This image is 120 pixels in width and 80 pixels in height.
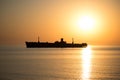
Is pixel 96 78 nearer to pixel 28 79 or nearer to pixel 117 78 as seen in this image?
pixel 117 78

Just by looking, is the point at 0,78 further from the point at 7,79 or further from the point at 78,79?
the point at 78,79

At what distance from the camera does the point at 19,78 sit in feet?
142

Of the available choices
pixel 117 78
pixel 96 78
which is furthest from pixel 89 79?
pixel 117 78

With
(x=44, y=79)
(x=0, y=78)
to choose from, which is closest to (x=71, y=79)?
(x=44, y=79)

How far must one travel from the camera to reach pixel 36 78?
4369cm

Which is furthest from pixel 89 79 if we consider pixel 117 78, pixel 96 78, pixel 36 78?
pixel 36 78

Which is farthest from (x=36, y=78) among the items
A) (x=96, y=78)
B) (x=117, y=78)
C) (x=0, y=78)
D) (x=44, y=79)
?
(x=117, y=78)

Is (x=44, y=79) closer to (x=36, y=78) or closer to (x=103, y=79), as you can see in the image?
(x=36, y=78)

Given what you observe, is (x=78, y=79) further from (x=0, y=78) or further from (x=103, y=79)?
(x=0, y=78)

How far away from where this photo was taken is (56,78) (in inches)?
1718

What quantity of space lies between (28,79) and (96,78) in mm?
9216

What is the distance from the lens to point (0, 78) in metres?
43.0

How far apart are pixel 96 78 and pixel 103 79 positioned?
1.47 m

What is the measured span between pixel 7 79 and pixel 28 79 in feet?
9.08
